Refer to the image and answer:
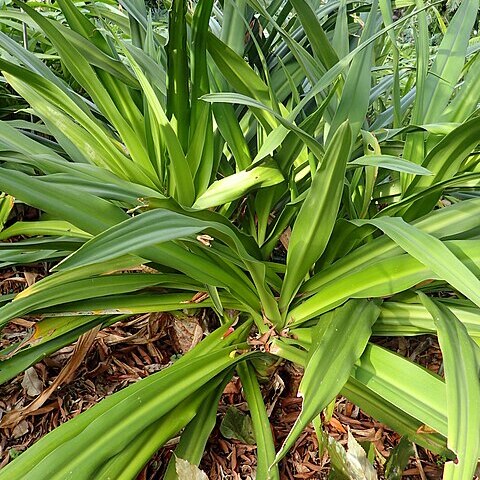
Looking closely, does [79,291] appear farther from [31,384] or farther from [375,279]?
[375,279]

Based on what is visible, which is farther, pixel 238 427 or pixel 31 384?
pixel 31 384

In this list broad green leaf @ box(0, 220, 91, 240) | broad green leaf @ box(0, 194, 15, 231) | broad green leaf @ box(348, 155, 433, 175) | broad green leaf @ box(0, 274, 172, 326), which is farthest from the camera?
broad green leaf @ box(0, 194, 15, 231)

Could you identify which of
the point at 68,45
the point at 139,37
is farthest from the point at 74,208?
the point at 139,37

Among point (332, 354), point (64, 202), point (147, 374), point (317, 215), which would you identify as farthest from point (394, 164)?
point (147, 374)


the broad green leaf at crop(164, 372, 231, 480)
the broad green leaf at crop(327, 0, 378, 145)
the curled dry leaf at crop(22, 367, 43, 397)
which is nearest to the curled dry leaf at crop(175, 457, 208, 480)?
the broad green leaf at crop(164, 372, 231, 480)

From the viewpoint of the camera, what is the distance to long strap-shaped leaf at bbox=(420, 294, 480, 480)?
45 centimetres

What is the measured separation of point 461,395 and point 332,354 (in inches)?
5.3

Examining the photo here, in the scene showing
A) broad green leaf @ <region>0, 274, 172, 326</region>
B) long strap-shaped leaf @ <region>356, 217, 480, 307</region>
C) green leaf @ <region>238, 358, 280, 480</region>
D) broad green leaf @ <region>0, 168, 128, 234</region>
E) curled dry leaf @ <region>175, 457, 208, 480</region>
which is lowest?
green leaf @ <region>238, 358, 280, 480</region>

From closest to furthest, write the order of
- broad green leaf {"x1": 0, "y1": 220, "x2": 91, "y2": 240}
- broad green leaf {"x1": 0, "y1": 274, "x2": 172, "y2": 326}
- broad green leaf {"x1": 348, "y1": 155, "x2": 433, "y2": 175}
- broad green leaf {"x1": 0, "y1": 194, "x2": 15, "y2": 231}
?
broad green leaf {"x1": 348, "y1": 155, "x2": 433, "y2": 175} → broad green leaf {"x1": 0, "y1": 274, "x2": 172, "y2": 326} → broad green leaf {"x1": 0, "y1": 220, "x2": 91, "y2": 240} → broad green leaf {"x1": 0, "y1": 194, "x2": 15, "y2": 231}

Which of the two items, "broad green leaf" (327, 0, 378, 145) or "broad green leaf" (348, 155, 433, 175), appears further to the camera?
"broad green leaf" (327, 0, 378, 145)

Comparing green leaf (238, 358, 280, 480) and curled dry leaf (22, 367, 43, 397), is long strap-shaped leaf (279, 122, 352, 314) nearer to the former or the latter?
green leaf (238, 358, 280, 480)

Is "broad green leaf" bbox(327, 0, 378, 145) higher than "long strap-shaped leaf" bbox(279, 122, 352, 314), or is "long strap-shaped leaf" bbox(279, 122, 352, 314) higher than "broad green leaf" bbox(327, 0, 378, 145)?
"broad green leaf" bbox(327, 0, 378, 145)

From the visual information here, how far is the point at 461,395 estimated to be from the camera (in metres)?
0.49

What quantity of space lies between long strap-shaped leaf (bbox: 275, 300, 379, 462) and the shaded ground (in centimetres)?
20
